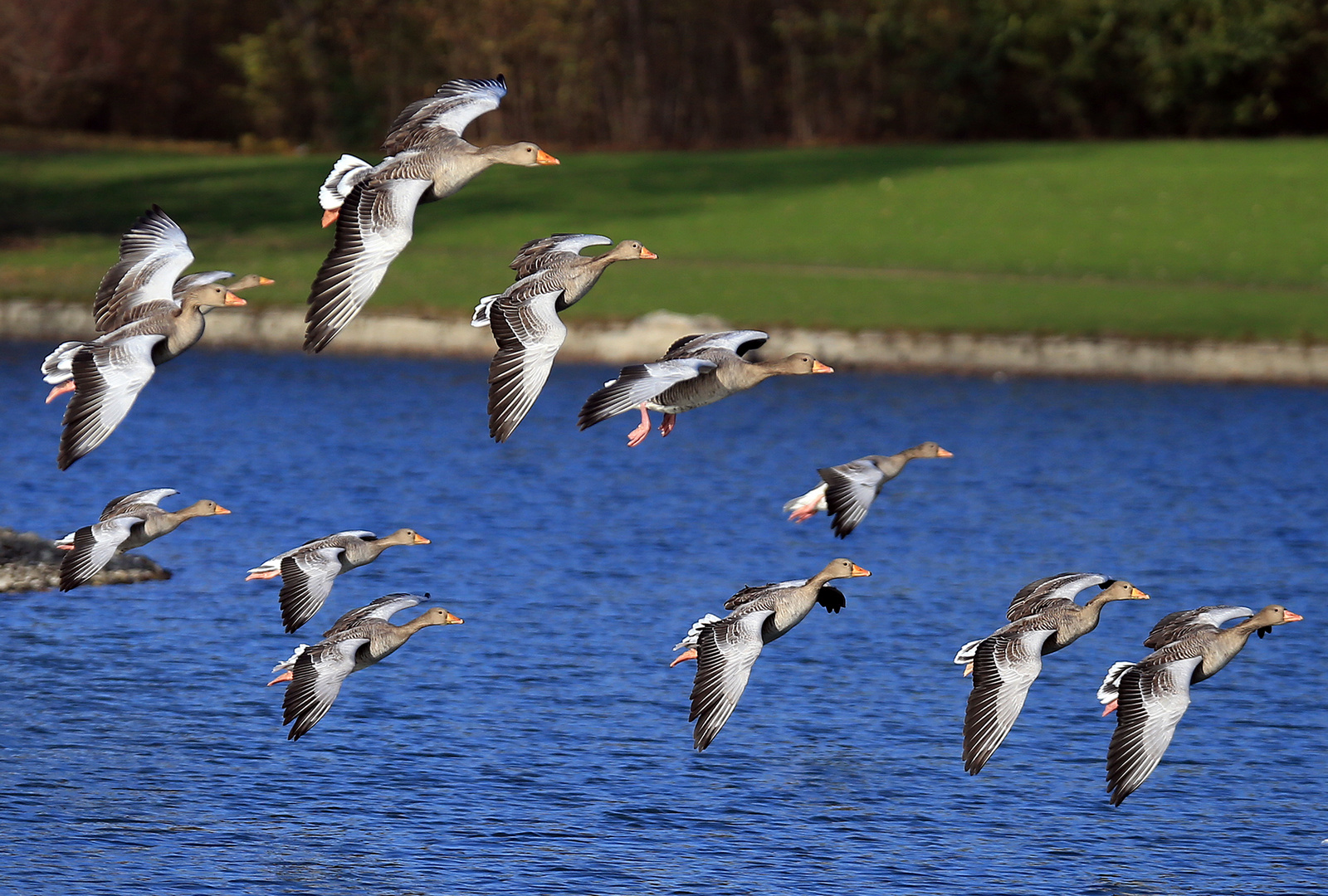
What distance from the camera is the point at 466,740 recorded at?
19.3 metres

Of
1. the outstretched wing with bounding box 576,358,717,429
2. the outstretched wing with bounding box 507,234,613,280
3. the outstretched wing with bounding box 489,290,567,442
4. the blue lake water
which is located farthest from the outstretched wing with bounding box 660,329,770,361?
the blue lake water

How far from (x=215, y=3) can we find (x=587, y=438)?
38.4 m

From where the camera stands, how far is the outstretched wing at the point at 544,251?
12.0 meters

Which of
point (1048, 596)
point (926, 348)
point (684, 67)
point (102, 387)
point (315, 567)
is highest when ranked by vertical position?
point (102, 387)

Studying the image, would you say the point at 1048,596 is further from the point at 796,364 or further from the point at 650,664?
the point at 650,664

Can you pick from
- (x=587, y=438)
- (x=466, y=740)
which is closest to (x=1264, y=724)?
(x=466, y=740)

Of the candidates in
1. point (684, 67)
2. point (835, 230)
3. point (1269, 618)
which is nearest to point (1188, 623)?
point (1269, 618)

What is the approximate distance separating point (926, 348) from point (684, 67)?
98.1ft

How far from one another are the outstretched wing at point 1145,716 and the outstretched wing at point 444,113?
5.08m

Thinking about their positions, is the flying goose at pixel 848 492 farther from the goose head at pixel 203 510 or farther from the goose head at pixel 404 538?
the goose head at pixel 203 510

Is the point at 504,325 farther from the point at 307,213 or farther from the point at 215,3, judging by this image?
the point at 215,3

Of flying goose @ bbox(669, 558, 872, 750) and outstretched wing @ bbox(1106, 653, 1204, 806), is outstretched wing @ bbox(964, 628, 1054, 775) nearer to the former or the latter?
outstretched wing @ bbox(1106, 653, 1204, 806)

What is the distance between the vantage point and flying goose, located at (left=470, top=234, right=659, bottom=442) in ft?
34.7

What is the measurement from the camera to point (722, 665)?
11.4 metres
